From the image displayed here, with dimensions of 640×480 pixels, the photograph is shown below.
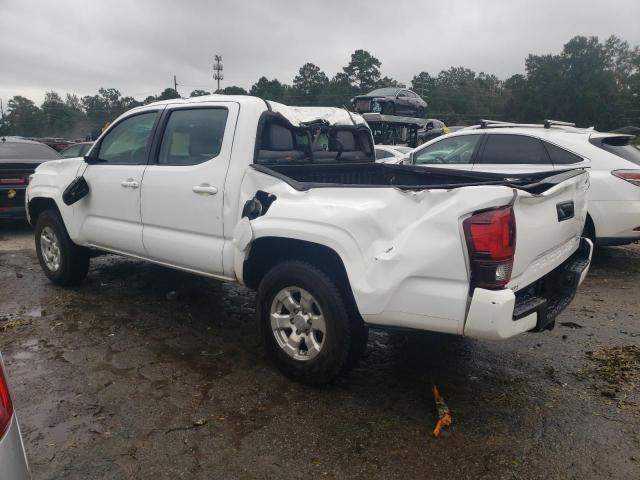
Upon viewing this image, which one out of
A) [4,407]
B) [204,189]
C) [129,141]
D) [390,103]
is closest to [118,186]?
[129,141]

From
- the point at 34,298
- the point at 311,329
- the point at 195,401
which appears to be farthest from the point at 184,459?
the point at 34,298

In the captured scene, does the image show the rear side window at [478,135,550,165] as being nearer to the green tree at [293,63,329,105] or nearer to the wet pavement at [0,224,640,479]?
the wet pavement at [0,224,640,479]

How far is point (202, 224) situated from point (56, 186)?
2299 mm

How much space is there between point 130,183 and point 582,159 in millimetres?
5023

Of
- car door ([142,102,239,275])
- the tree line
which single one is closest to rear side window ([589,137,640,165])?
car door ([142,102,239,275])

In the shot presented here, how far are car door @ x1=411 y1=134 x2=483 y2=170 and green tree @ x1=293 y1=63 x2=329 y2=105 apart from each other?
50.8 m

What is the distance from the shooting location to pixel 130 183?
439 centimetres

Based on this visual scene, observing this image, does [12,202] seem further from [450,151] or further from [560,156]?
[560,156]

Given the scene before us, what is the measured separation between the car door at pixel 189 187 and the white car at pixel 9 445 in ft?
7.24

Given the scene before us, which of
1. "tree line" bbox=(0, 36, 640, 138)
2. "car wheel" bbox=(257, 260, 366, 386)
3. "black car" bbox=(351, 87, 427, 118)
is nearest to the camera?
"car wheel" bbox=(257, 260, 366, 386)

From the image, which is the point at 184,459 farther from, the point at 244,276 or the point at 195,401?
the point at 244,276

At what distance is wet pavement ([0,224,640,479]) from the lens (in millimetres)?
2586

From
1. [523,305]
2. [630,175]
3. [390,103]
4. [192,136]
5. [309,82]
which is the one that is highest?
[309,82]

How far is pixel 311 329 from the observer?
324 cm
